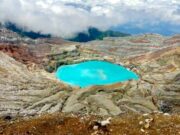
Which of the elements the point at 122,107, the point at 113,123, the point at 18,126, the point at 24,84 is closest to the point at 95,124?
the point at 113,123

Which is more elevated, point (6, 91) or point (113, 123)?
point (113, 123)

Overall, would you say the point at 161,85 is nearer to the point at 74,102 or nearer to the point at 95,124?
the point at 74,102

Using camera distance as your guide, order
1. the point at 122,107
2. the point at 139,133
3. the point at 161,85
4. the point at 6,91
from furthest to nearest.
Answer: the point at 161,85 → the point at 6,91 → the point at 122,107 → the point at 139,133

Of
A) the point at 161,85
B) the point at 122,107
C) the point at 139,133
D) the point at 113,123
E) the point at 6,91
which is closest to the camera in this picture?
the point at 139,133

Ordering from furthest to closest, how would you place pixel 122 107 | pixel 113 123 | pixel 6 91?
pixel 6 91, pixel 122 107, pixel 113 123

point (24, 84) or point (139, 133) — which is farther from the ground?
point (139, 133)

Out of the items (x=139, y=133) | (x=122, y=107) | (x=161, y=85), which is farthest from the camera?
(x=161, y=85)

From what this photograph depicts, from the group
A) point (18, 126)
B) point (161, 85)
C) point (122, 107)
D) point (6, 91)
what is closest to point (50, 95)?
point (6, 91)

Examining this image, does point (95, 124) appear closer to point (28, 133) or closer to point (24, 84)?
point (28, 133)

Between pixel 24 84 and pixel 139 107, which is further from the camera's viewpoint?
pixel 24 84
